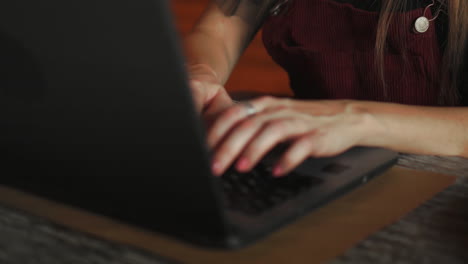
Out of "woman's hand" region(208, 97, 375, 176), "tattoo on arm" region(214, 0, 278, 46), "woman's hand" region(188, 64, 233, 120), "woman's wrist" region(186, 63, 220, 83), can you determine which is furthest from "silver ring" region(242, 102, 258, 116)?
"tattoo on arm" region(214, 0, 278, 46)

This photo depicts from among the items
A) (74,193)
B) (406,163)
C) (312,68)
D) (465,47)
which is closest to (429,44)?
(465,47)

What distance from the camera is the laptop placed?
1.24ft

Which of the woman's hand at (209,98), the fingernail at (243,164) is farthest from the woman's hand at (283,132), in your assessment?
the woman's hand at (209,98)

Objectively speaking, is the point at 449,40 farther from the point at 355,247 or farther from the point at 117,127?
the point at 117,127

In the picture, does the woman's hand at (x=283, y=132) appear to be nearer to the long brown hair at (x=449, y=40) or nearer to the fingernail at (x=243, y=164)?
the fingernail at (x=243, y=164)

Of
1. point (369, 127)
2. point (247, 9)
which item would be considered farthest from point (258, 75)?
point (369, 127)

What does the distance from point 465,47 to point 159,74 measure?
81 centimetres

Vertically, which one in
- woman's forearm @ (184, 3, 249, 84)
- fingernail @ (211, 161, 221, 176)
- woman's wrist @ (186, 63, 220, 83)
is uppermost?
fingernail @ (211, 161, 221, 176)

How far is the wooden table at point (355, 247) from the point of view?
490mm

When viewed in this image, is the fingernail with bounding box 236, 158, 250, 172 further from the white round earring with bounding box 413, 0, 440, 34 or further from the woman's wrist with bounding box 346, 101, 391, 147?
the white round earring with bounding box 413, 0, 440, 34

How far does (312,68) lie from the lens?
1.17 metres

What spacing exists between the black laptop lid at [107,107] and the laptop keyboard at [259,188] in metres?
0.08

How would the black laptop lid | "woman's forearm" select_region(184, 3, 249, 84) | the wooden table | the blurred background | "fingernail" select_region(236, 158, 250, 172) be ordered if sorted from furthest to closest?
the blurred background → "woman's forearm" select_region(184, 3, 249, 84) → "fingernail" select_region(236, 158, 250, 172) → the wooden table → the black laptop lid

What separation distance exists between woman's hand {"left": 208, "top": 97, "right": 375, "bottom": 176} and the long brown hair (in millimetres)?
360
